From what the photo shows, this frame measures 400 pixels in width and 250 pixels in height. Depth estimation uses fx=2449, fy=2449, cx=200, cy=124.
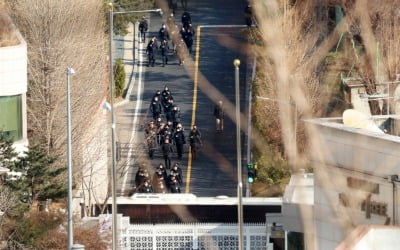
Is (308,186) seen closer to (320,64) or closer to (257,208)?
(257,208)

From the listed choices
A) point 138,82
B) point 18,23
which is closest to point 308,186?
point 18,23

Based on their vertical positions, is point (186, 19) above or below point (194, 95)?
above

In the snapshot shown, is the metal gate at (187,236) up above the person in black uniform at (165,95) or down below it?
below

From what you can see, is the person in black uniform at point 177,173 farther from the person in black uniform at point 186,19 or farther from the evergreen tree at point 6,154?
the person in black uniform at point 186,19

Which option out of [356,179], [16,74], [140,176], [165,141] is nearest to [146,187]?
[140,176]

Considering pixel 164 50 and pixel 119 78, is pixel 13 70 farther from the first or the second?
pixel 164 50

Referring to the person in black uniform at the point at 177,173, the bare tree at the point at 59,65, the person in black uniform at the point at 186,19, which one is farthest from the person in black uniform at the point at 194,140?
the person in black uniform at the point at 186,19
